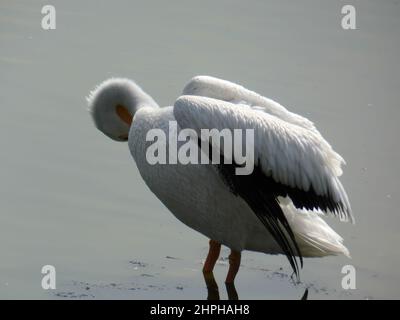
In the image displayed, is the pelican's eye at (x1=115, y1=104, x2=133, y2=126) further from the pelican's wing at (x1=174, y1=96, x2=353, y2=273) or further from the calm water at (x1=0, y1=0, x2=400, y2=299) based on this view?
the pelican's wing at (x1=174, y1=96, x2=353, y2=273)

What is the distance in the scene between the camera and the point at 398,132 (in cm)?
852

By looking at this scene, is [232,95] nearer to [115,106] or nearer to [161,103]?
[115,106]

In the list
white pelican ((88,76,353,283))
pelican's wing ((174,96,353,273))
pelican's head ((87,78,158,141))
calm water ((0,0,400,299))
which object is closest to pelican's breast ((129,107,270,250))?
white pelican ((88,76,353,283))

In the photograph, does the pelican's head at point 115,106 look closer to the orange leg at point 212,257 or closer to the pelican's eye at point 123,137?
the pelican's eye at point 123,137

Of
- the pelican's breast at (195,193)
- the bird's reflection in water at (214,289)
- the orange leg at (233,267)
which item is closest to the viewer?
the pelican's breast at (195,193)

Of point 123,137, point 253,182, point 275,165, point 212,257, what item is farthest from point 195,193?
point 123,137

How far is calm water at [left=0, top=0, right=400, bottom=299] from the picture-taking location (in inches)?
228

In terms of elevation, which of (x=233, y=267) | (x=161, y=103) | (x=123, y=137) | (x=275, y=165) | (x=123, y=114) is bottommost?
(x=233, y=267)

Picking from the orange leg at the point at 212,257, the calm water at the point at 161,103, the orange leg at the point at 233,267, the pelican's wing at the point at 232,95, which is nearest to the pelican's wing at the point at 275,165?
the pelican's wing at the point at 232,95

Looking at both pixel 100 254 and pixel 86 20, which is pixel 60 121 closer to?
pixel 100 254

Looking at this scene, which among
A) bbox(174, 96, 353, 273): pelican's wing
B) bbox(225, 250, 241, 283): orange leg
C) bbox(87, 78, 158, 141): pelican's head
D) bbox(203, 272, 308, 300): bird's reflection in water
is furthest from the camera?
bbox(87, 78, 158, 141): pelican's head

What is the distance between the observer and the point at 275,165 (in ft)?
17.4

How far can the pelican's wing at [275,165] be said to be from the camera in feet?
17.1

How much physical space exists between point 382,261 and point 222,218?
4.12 feet
